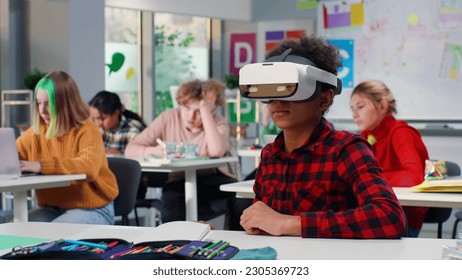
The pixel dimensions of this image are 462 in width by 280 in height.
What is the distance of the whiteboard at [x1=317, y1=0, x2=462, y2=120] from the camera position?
23.3 feet

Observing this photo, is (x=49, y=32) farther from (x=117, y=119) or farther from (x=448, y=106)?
(x=448, y=106)

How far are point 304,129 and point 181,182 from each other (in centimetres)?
310

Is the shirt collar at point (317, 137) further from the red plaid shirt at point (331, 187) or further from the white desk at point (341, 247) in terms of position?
the white desk at point (341, 247)

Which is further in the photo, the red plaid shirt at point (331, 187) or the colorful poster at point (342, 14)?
the colorful poster at point (342, 14)

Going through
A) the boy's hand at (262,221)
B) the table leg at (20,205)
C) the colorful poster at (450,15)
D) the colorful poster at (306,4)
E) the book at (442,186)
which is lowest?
the table leg at (20,205)

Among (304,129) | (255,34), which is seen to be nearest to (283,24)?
(255,34)

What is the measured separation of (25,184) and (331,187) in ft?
5.79

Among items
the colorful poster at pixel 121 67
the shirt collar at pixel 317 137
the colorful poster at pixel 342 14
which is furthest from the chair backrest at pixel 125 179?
the colorful poster at pixel 121 67

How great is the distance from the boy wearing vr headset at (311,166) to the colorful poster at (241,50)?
876 cm

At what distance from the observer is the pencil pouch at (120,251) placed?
1.41 meters

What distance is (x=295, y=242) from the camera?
173 centimetres

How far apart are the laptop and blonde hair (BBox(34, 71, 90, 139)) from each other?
252 millimetres

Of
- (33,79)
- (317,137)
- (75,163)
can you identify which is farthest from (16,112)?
(317,137)

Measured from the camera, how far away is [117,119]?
18.3 ft
